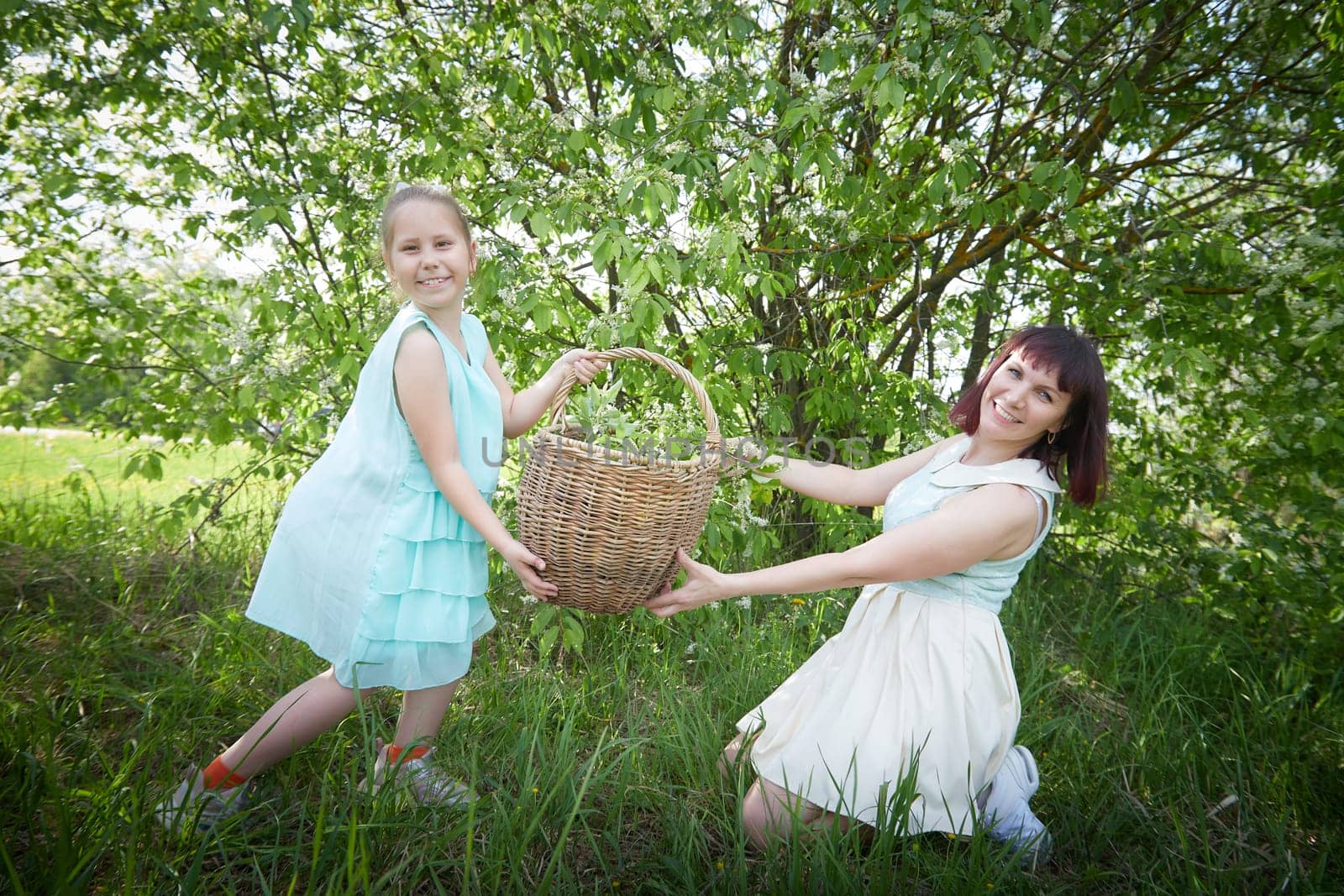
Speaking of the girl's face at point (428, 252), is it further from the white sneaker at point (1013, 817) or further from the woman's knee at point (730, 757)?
the white sneaker at point (1013, 817)

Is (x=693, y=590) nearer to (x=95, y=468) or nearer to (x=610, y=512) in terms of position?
(x=610, y=512)

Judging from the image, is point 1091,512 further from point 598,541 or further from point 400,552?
point 400,552

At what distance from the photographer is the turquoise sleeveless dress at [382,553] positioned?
1.74 m

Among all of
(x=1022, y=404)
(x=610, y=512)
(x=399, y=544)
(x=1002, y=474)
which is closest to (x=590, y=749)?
(x=399, y=544)

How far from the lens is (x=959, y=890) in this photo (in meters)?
1.60

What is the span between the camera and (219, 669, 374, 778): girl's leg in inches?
68.7

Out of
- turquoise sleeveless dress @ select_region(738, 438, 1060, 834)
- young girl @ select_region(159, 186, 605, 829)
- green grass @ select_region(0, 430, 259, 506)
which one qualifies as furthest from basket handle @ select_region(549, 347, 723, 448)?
green grass @ select_region(0, 430, 259, 506)

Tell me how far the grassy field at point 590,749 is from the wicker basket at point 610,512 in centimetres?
42

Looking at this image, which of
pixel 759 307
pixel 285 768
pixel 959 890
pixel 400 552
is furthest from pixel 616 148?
pixel 959 890

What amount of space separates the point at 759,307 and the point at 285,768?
262 cm

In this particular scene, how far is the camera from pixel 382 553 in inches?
68.6

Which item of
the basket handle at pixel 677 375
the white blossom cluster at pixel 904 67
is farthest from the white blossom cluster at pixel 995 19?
the basket handle at pixel 677 375

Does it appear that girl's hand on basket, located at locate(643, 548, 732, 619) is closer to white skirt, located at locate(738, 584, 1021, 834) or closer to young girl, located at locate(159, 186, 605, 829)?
young girl, located at locate(159, 186, 605, 829)

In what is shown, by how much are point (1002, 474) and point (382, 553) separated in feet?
4.62
